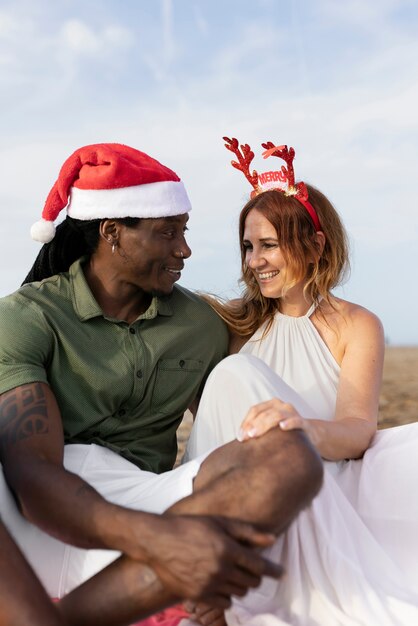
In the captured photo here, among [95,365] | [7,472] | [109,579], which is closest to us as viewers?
[109,579]

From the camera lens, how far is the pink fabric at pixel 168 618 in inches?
130

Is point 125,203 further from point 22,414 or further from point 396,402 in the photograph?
point 396,402

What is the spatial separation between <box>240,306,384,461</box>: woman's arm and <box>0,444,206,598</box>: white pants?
0.48 m

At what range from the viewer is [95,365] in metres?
4.20

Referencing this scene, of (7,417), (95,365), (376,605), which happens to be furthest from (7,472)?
(376,605)

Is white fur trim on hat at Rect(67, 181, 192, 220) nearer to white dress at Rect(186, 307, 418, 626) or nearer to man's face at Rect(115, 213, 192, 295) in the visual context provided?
man's face at Rect(115, 213, 192, 295)

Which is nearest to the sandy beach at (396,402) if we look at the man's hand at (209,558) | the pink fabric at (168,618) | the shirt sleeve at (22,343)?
the shirt sleeve at (22,343)

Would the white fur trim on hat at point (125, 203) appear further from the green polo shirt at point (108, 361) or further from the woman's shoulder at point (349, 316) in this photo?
the woman's shoulder at point (349, 316)

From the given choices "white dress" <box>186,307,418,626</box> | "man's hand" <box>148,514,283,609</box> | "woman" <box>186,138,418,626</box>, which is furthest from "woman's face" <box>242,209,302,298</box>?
"man's hand" <box>148,514,283,609</box>

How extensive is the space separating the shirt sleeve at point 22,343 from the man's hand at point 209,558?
4.05ft

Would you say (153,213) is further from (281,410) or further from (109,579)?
(109,579)

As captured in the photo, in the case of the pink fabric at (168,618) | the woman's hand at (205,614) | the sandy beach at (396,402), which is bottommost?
the sandy beach at (396,402)

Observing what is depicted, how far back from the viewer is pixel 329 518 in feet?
11.4

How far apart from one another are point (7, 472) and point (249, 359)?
3.63 ft
